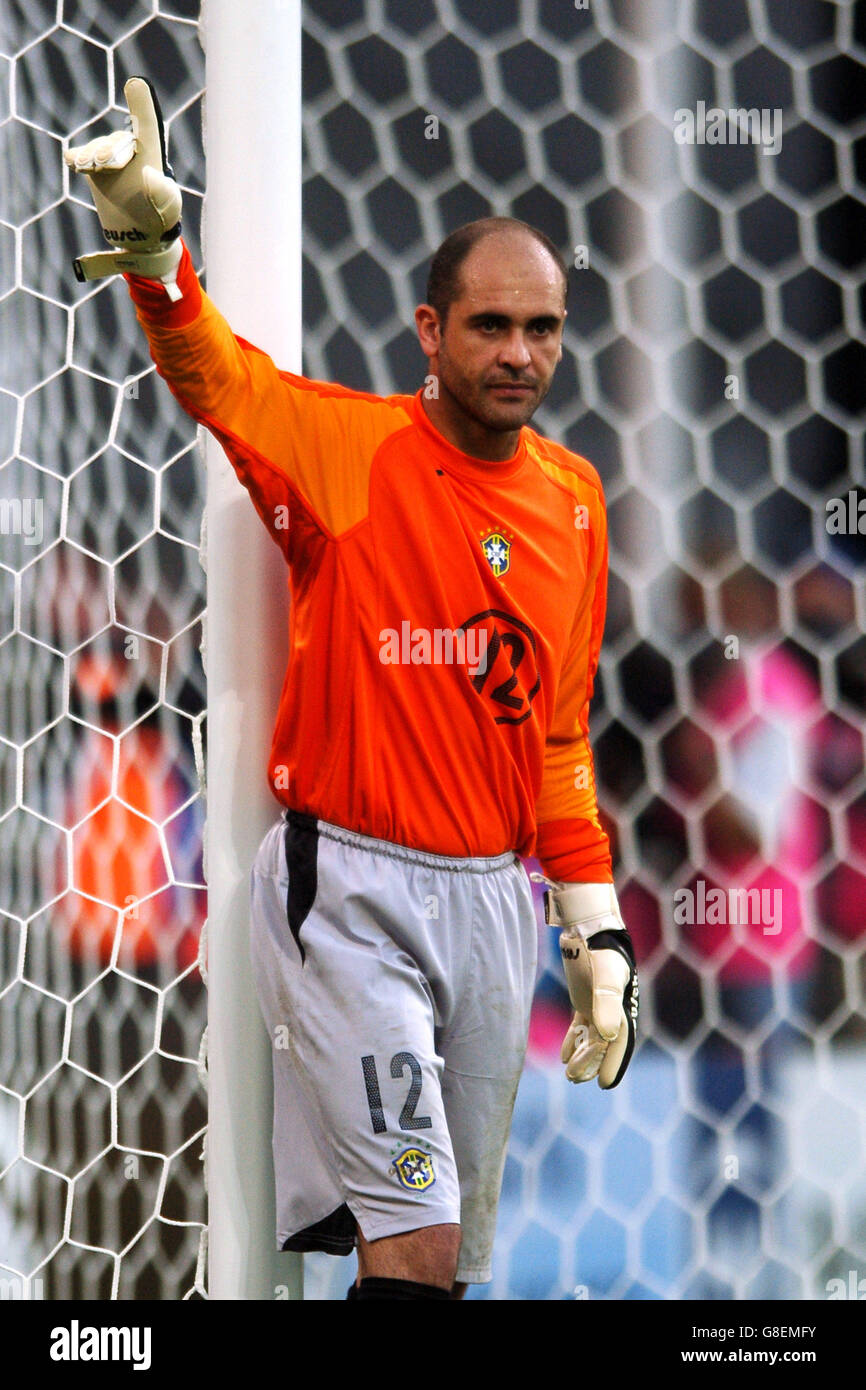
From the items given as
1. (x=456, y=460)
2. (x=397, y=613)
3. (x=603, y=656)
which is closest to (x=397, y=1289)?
(x=397, y=613)

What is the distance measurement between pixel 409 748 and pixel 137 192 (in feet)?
1.41

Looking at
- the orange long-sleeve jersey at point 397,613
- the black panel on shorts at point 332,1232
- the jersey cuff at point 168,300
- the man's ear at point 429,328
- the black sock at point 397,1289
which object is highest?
the man's ear at point 429,328

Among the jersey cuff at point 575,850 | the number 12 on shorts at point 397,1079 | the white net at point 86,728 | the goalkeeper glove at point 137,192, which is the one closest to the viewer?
the goalkeeper glove at point 137,192

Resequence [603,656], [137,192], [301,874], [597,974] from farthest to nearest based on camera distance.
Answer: [603,656] < [597,974] < [301,874] < [137,192]

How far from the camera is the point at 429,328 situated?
3.61ft

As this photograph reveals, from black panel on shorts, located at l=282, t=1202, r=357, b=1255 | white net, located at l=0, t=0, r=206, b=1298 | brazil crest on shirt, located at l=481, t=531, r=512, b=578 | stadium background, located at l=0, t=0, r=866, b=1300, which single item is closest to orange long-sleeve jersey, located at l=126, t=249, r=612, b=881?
brazil crest on shirt, located at l=481, t=531, r=512, b=578

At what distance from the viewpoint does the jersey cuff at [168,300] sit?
93 centimetres

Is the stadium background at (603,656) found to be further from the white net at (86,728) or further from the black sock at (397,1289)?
the black sock at (397,1289)

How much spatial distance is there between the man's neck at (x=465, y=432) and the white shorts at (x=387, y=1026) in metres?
0.32

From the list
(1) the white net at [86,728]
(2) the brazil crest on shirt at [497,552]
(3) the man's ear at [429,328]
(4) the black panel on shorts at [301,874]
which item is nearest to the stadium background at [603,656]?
(1) the white net at [86,728]

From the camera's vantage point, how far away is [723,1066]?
6.09ft

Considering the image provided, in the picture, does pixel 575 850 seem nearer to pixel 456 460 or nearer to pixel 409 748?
pixel 409 748

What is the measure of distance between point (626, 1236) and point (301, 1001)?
34.5 inches
